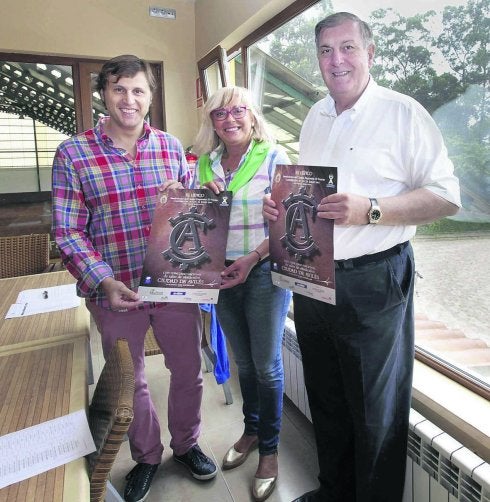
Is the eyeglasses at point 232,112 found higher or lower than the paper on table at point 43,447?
higher

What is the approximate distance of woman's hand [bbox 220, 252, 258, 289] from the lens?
55.3 inches

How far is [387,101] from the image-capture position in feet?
3.53

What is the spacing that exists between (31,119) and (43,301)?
8.30 feet

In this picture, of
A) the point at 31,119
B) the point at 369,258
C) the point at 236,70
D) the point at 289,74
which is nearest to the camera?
the point at 369,258

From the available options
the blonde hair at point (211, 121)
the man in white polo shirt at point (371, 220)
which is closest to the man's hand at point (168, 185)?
the blonde hair at point (211, 121)

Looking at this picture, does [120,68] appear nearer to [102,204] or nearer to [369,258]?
[102,204]

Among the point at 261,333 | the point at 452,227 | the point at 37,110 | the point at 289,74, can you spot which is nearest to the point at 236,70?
the point at 289,74

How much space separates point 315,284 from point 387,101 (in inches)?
21.0

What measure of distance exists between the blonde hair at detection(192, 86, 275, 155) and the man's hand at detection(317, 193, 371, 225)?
58 cm

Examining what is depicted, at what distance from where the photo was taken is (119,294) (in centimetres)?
137

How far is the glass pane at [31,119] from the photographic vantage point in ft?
11.9

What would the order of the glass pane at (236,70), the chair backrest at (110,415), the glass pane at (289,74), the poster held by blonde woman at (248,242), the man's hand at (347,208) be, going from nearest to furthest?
the chair backrest at (110,415) < the man's hand at (347,208) < the poster held by blonde woman at (248,242) < the glass pane at (289,74) < the glass pane at (236,70)

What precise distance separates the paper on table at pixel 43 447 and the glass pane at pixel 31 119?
131 inches

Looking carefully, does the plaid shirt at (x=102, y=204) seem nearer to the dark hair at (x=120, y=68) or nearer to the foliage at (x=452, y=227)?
the dark hair at (x=120, y=68)
